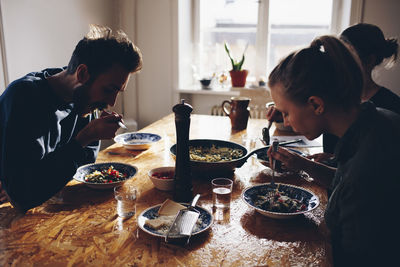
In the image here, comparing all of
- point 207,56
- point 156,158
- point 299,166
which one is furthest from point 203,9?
point 299,166

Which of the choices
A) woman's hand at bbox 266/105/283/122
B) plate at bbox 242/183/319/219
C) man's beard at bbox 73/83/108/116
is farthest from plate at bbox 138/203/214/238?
woman's hand at bbox 266/105/283/122

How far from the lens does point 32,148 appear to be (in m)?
1.33

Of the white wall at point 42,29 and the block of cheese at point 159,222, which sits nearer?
the block of cheese at point 159,222

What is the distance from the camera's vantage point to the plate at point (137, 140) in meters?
1.95

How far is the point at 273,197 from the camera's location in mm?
1312

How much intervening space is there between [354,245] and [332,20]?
340 centimetres

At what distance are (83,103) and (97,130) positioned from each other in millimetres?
189

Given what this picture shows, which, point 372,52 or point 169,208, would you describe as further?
point 372,52

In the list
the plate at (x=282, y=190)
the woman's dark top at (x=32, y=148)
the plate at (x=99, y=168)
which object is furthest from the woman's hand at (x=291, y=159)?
the woman's dark top at (x=32, y=148)

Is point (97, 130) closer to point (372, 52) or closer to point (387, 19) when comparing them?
point (372, 52)

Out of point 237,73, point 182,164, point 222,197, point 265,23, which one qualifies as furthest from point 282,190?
point 265,23

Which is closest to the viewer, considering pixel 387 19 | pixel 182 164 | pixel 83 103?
pixel 182 164

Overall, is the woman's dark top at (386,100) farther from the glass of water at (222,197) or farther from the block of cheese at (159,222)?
the block of cheese at (159,222)

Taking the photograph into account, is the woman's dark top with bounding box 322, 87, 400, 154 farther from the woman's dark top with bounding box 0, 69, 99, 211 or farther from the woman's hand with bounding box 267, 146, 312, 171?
the woman's dark top with bounding box 0, 69, 99, 211
